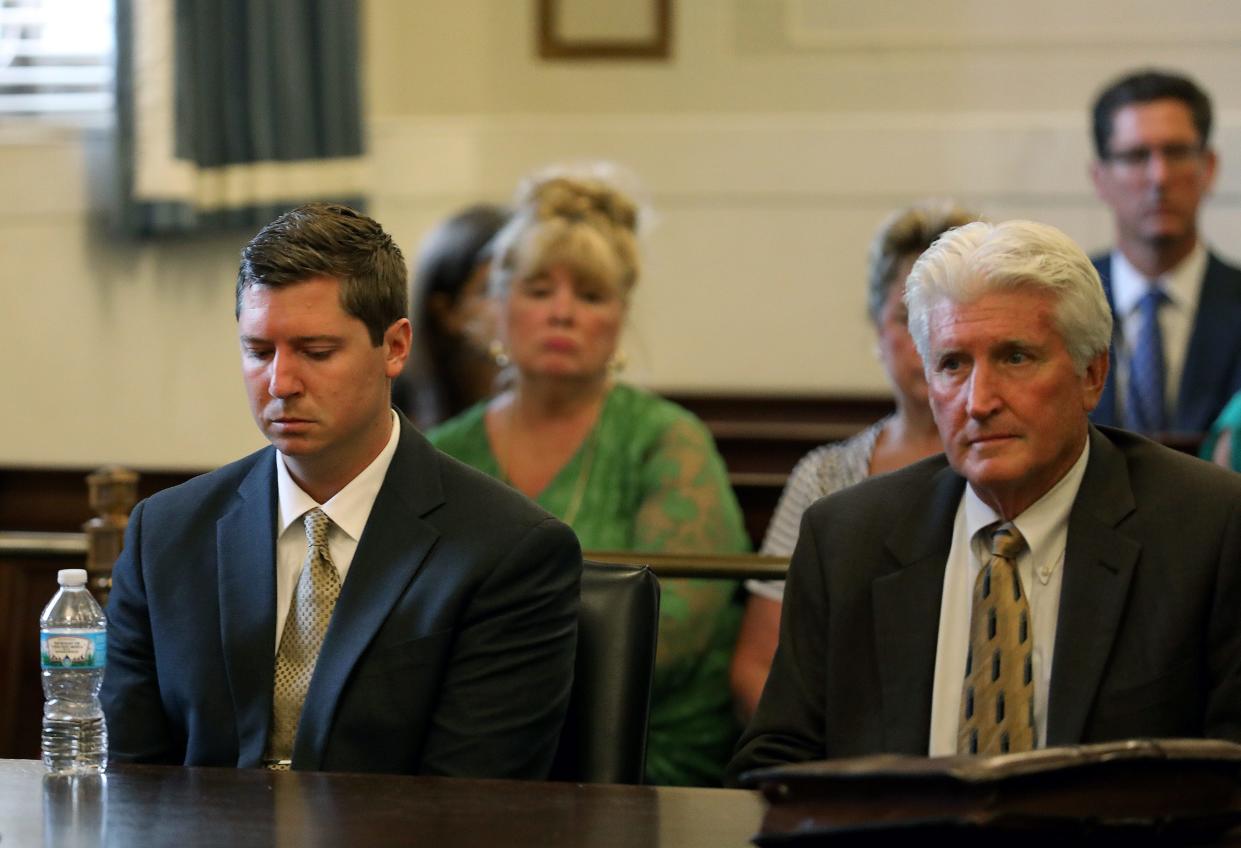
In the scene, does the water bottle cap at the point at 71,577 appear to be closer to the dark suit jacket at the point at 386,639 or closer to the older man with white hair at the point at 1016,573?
the dark suit jacket at the point at 386,639

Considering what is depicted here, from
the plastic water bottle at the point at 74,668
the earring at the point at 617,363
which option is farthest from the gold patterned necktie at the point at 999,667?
the earring at the point at 617,363

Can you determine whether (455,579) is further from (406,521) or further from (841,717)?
(841,717)

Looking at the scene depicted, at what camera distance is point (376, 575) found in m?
2.24

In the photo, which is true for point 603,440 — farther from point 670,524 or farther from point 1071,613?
point 1071,613

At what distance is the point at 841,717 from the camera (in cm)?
222

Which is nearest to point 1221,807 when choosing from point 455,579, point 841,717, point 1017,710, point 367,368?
point 1017,710

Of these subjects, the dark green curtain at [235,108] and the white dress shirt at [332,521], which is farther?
the dark green curtain at [235,108]

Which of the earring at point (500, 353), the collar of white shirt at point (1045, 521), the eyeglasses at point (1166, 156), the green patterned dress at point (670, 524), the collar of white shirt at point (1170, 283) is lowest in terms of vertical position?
the green patterned dress at point (670, 524)

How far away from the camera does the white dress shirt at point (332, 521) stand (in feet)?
7.58

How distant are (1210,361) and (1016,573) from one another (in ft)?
8.25

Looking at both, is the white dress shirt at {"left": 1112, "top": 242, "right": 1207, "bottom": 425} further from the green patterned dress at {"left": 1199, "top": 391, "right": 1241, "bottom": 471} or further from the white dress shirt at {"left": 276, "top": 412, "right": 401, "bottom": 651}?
the white dress shirt at {"left": 276, "top": 412, "right": 401, "bottom": 651}

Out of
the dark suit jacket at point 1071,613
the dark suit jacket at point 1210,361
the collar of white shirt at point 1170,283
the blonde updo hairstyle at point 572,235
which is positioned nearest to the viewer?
the dark suit jacket at point 1071,613

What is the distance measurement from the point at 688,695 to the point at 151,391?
10.7 feet

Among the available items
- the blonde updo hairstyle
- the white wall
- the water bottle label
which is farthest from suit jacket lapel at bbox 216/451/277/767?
the white wall
